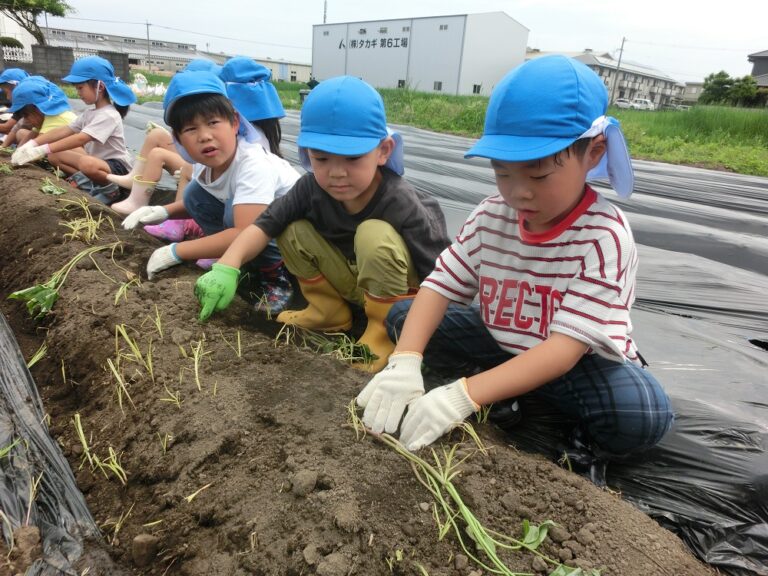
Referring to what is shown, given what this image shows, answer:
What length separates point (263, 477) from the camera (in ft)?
3.50

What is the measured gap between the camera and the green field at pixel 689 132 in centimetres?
587

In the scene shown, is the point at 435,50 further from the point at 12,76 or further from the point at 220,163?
the point at 220,163

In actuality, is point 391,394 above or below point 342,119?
below

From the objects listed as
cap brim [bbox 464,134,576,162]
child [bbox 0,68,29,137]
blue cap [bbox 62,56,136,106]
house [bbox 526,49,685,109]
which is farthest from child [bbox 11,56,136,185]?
house [bbox 526,49,685,109]

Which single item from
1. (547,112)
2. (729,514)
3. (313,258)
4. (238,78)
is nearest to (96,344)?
(313,258)

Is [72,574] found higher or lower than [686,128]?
lower

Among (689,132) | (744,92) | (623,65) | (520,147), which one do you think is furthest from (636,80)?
(520,147)

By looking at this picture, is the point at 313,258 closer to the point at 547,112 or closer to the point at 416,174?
the point at 547,112

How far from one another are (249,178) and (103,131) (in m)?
2.37

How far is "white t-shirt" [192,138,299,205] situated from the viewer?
208 centimetres

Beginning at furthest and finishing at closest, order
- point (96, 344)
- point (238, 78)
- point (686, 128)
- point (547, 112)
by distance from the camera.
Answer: point (686, 128) < point (238, 78) < point (96, 344) < point (547, 112)

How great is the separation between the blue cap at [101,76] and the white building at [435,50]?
22360 millimetres

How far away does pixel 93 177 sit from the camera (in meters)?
3.79

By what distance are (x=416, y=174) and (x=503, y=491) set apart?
124 inches
